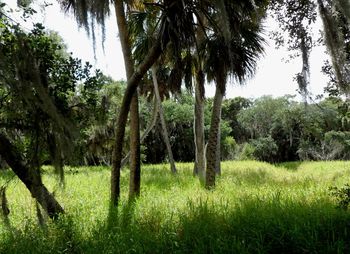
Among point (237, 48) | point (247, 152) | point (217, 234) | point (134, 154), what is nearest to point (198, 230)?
point (217, 234)

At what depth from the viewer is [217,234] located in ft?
15.4

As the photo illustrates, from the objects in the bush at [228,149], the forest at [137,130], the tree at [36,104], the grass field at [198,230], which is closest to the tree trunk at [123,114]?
the forest at [137,130]

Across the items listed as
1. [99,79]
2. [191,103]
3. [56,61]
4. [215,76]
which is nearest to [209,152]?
[215,76]

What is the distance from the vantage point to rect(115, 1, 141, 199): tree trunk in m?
7.25

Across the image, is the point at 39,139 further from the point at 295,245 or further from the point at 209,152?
the point at 209,152

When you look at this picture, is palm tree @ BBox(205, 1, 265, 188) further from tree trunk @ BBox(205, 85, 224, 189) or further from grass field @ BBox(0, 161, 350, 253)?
grass field @ BBox(0, 161, 350, 253)

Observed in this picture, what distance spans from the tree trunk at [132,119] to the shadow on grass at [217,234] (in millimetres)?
1519

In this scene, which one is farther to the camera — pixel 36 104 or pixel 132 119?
pixel 132 119

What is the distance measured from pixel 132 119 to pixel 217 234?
3312 mm

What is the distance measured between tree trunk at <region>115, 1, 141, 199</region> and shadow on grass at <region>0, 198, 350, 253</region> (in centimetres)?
152

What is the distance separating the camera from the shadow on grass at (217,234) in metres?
4.40

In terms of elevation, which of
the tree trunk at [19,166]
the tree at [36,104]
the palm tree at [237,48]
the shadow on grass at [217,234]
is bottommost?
the shadow on grass at [217,234]

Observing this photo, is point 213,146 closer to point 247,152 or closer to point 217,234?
point 217,234

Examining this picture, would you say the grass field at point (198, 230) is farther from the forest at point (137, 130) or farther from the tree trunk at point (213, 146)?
the tree trunk at point (213, 146)
